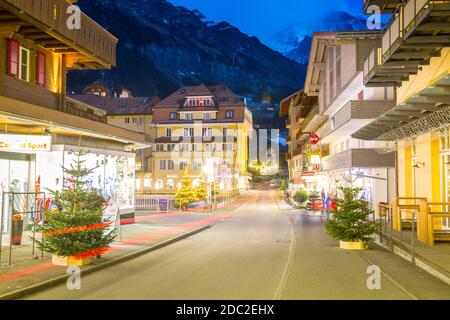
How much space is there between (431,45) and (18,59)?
1385 centimetres

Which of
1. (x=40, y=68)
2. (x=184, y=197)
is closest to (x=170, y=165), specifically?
(x=184, y=197)

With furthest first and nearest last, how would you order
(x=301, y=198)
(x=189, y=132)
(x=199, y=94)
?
(x=199, y=94)
(x=189, y=132)
(x=301, y=198)

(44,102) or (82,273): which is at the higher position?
(44,102)

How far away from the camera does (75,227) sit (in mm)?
12086

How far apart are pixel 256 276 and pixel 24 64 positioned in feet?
41.6

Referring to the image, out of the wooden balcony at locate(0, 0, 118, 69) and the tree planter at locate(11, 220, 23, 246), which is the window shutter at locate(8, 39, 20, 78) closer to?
the wooden balcony at locate(0, 0, 118, 69)

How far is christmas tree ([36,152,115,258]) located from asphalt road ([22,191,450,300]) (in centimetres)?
82

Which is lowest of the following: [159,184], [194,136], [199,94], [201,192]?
[201,192]

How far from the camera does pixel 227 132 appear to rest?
71500mm

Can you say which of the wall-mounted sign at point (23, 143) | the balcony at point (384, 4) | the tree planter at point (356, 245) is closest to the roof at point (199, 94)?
the balcony at point (384, 4)

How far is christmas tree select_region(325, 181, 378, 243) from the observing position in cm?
1562

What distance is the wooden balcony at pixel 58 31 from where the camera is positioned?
16.0 m

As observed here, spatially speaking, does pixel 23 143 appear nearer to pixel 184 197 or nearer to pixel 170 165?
pixel 184 197
